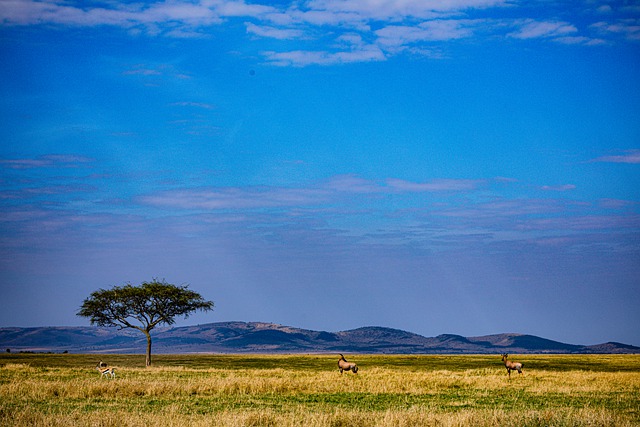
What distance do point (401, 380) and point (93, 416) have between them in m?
24.3

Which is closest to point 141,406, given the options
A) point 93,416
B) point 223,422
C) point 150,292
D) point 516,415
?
point 93,416

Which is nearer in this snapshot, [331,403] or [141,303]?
[331,403]

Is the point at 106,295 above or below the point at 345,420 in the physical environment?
above

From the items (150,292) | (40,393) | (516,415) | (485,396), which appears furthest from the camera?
(150,292)

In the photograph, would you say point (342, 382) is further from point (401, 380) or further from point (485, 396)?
point (485, 396)

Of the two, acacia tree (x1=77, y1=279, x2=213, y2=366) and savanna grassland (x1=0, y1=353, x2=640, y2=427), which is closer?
savanna grassland (x1=0, y1=353, x2=640, y2=427)

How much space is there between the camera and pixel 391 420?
22250 mm

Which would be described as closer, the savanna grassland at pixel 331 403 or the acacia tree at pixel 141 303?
the savanna grassland at pixel 331 403

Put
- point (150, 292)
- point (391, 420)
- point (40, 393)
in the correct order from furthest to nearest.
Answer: point (150, 292)
point (40, 393)
point (391, 420)

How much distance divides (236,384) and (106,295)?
158 feet

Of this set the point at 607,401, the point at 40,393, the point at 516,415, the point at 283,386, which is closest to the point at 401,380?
the point at 283,386

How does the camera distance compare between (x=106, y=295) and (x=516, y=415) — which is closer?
(x=516, y=415)

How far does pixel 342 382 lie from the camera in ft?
135

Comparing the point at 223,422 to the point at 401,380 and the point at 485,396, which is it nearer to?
the point at 485,396
